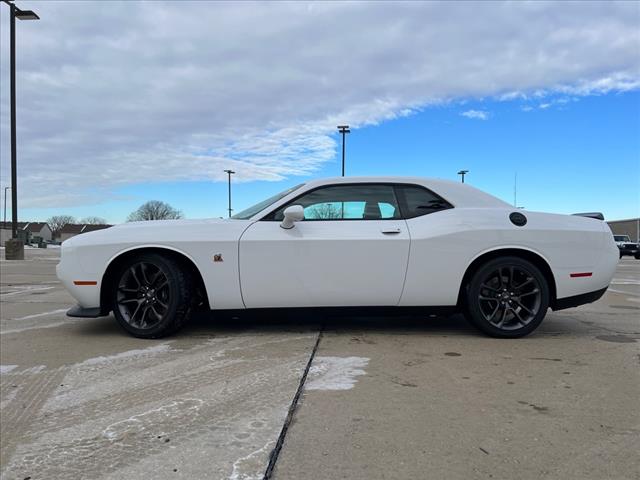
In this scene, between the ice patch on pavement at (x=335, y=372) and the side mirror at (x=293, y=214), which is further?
the side mirror at (x=293, y=214)

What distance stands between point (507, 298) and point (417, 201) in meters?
1.15

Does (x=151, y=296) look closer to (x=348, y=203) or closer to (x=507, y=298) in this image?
(x=348, y=203)

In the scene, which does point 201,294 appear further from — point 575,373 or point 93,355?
point 575,373

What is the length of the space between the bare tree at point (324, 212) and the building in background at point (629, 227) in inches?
2341

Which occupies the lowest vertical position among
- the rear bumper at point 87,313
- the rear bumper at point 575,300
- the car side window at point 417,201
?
the rear bumper at point 87,313

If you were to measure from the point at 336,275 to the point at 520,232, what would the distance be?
64.3 inches

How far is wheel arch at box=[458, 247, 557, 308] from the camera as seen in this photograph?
4297 millimetres

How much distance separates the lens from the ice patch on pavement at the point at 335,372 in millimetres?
3038

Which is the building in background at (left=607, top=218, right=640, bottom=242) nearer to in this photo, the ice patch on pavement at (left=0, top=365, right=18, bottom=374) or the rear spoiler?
the rear spoiler

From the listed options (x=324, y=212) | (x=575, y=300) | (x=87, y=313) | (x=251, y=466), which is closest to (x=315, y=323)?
(x=324, y=212)

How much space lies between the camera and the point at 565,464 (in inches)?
83.2

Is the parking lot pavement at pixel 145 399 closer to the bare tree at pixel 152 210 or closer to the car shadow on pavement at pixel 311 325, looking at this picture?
the car shadow on pavement at pixel 311 325

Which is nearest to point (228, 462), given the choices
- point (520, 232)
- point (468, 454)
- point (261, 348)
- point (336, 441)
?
point (336, 441)

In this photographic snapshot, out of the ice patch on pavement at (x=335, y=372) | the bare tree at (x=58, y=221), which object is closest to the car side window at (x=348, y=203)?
the ice patch on pavement at (x=335, y=372)
